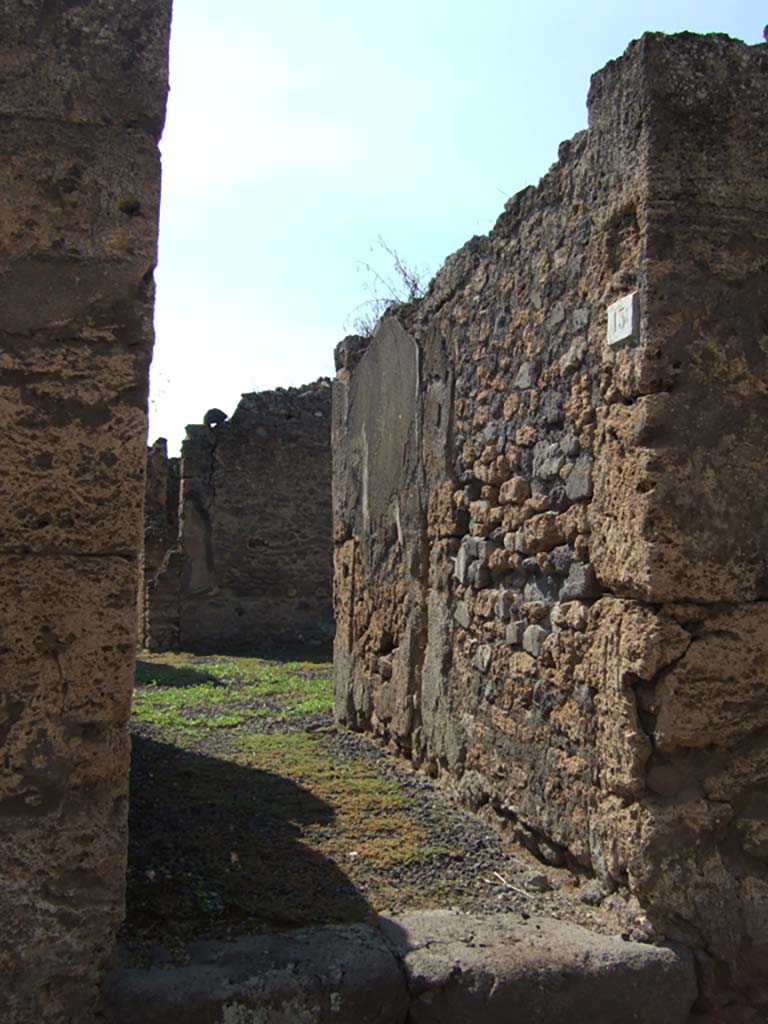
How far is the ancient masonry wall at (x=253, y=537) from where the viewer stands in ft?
39.9

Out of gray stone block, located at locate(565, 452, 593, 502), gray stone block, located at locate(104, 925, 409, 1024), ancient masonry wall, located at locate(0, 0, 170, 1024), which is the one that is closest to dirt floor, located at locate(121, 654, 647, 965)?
gray stone block, located at locate(104, 925, 409, 1024)

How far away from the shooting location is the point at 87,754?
236cm

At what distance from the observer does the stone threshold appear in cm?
234

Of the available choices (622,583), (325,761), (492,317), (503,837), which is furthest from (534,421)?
(325,761)

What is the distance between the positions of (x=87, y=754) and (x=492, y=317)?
2.44m

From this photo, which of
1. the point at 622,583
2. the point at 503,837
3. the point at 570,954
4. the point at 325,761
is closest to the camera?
the point at 570,954

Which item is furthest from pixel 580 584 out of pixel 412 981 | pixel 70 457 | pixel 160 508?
pixel 160 508

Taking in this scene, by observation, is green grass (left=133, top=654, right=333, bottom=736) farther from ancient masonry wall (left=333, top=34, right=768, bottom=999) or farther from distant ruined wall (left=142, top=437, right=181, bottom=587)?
ancient masonry wall (left=333, top=34, right=768, bottom=999)

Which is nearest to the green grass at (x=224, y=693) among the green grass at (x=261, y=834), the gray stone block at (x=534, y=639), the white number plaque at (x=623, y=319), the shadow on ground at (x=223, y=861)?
the green grass at (x=261, y=834)

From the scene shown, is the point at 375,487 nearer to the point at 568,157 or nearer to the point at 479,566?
the point at 479,566

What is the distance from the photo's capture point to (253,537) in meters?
12.3

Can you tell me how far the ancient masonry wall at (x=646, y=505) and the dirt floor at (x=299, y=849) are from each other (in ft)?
0.64

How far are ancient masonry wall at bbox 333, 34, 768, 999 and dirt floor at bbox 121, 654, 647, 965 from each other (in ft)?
0.64

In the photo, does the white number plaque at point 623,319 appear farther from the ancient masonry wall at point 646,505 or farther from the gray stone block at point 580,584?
the gray stone block at point 580,584
